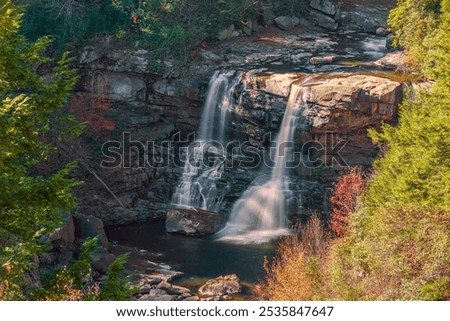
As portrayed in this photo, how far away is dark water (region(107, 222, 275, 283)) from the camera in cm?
3394

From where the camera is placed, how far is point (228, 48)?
46.1 m

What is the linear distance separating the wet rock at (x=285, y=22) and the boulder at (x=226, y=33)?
174 inches

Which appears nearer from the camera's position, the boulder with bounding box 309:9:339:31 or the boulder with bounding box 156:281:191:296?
the boulder with bounding box 156:281:191:296

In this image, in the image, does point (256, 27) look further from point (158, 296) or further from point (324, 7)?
point (158, 296)

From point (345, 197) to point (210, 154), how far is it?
11.4m

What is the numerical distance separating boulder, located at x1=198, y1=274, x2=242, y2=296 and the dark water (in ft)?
3.92

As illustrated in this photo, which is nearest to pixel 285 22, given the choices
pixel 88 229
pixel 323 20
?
pixel 323 20

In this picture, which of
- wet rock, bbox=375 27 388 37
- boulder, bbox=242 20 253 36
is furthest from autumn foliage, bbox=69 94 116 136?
wet rock, bbox=375 27 388 37

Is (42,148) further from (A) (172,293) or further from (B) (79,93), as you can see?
(B) (79,93)

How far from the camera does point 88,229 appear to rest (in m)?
36.6

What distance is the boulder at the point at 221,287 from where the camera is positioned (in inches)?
1219

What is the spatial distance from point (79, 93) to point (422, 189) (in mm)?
28352
